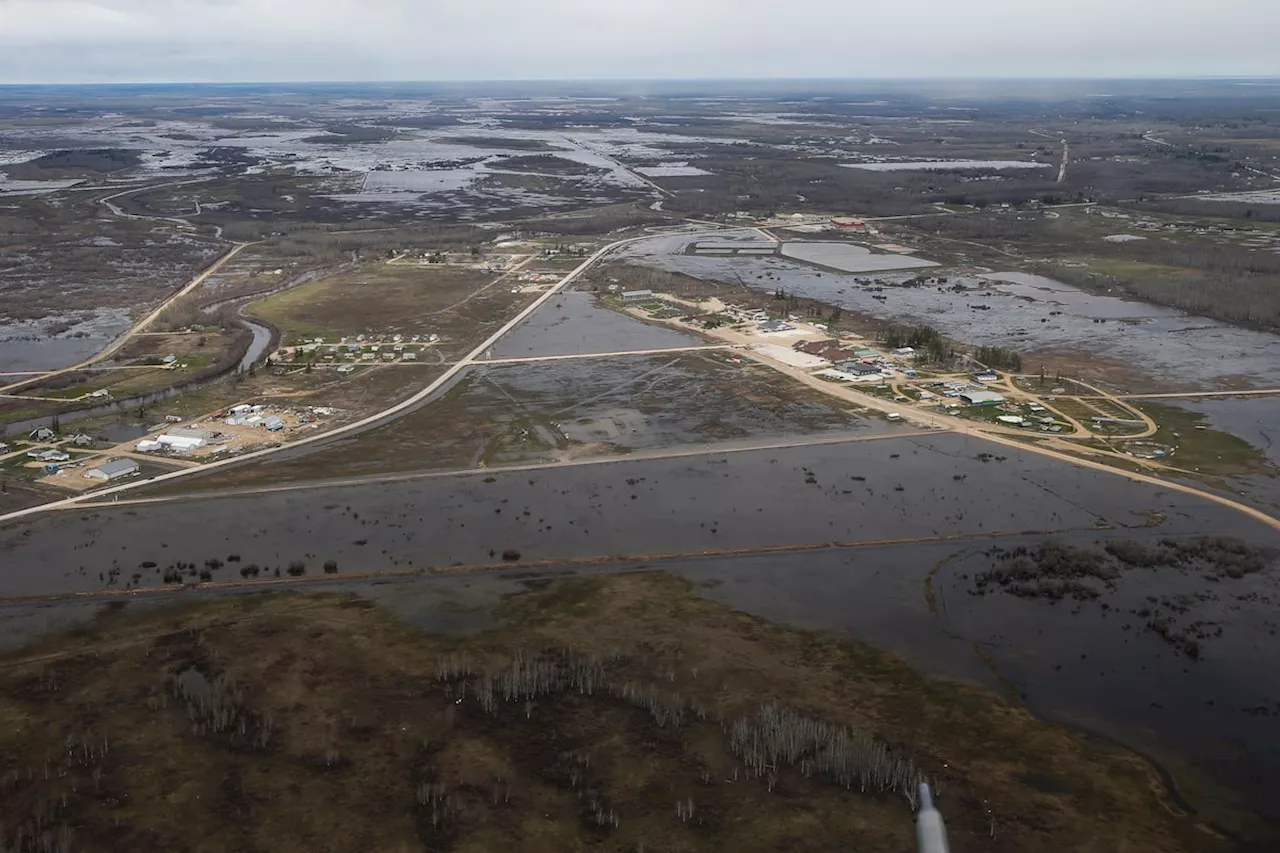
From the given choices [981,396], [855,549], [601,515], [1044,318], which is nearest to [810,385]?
[981,396]

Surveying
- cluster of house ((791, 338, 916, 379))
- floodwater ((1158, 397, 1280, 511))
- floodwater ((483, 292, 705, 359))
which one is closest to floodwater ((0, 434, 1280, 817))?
floodwater ((1158, 397, 1280, 511))

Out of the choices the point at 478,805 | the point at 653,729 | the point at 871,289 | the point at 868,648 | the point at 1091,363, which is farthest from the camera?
the point at 871,289

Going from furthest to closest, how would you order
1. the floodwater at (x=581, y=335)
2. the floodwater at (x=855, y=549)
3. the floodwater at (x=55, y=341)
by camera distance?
the floodwater at (x=581, y=335) → the floodwater at (x=55, y=341) → the floodwater at (x=855, y=549)

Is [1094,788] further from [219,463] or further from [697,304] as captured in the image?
[697,304]

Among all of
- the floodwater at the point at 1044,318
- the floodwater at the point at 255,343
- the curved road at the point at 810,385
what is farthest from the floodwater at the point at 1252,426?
the floodwater at the point at 255,343

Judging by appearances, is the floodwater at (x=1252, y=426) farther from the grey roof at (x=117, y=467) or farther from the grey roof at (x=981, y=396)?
the grey roof at (x=117, y=467)

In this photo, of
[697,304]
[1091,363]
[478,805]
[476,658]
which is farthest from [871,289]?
[478,805]
